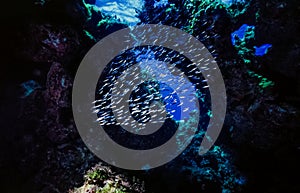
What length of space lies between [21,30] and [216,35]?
5.08 m

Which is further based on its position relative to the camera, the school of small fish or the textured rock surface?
the school of small fish

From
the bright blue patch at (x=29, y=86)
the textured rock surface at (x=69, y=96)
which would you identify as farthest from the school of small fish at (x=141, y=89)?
the bright blue patch at (x=29, y=86)

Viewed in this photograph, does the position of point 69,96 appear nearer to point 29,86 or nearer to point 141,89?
point 29,86

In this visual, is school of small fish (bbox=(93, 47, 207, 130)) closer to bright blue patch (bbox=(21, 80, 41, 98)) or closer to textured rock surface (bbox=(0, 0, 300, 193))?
textured rock surface (bbox=(0, 0, 300, 193))

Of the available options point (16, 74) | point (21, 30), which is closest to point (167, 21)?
point (21, 30)

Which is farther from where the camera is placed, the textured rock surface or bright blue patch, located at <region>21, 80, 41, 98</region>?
bright blue patch, located at <region>21, 80, 41, 98</region>

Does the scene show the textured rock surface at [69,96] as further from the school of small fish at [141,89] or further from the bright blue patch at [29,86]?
the school of small fish at [141,89]

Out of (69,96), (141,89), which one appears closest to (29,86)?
(69,96)

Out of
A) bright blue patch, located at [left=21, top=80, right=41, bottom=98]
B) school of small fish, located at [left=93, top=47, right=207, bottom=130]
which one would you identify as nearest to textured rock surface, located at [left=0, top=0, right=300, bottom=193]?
bright blue patch, located at [left=21, top=80, right=41, bottom=98]

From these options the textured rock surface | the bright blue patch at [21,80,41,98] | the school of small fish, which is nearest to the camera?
the textured rock surface

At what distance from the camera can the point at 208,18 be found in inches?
248

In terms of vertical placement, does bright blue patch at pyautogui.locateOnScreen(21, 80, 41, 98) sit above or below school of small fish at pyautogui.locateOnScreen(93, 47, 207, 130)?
above

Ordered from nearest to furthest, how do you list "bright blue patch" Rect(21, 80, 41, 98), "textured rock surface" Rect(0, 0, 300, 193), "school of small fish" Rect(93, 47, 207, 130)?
"textured rock surface" Rect(0, 0, 300, 193) → "bright blue patch" Rect(21, 80, 41, 98) → "school of small fish" Rect(93, 47, 207, 130)

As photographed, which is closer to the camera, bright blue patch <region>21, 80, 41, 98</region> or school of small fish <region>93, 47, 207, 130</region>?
bright blue patch <region>21, 80, 41, 98</region>
